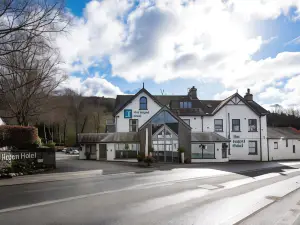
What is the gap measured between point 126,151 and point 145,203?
68.2 feet

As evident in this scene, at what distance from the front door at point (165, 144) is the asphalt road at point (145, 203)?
50.1ft

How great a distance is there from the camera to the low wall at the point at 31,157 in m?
18.2

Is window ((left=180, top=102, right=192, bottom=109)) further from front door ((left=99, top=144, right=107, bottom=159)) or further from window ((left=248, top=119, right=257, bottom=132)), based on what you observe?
front door ((left=99, top=144, right=107, bottom=159))

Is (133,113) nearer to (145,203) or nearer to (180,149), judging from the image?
(180,149)

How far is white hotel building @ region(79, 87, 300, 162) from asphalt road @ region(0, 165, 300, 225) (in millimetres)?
13642

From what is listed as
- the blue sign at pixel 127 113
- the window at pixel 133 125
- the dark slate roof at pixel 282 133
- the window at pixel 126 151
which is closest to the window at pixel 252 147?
the dark slate roof at pixel 282 133

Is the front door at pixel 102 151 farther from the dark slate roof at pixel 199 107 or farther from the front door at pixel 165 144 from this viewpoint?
the front door at pixel 165 144

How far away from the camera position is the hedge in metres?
19.4

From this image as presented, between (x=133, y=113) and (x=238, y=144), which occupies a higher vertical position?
(x=133, y=113)

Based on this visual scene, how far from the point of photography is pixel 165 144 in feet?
98.7

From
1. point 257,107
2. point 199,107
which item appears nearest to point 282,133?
point 257,107

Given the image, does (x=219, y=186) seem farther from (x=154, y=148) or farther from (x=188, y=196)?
(x=154, y=148)

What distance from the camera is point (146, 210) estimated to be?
899cm

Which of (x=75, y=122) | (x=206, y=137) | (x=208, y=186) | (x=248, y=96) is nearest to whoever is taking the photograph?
(x=208, y=186)
